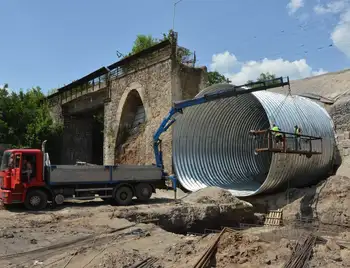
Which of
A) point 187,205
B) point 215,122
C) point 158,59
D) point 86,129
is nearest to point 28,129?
point 86,129

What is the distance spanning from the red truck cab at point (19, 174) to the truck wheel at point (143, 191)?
306 centimetres

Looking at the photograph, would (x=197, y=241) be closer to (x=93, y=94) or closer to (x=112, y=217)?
(x=112, y=217)

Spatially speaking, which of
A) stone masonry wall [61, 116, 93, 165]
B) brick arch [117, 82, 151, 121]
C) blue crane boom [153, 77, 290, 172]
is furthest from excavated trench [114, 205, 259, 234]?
stone masonry wall [61, 116, 93, 165]

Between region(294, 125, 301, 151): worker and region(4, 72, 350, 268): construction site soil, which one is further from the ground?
region(294, 125, 301, 151): worker

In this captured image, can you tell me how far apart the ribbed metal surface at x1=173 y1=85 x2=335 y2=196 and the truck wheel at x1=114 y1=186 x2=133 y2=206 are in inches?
159

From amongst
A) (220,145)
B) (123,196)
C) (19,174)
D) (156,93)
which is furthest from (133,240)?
(156,93)

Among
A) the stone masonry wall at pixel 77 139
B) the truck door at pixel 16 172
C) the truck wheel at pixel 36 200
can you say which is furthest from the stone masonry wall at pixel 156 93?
the truck door at pixel 16 172

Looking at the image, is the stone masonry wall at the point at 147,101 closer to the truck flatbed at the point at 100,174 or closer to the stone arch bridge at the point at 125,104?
the stone arch bridge at the point at 125,104

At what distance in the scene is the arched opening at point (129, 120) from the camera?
64.2ft

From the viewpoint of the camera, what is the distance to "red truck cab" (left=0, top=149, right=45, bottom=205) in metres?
10.6

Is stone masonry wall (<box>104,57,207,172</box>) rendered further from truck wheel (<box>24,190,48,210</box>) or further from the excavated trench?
truck wheel (<box>24,190,48,210</box>)

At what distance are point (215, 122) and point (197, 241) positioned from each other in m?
10.3

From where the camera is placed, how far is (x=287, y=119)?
1320 cm

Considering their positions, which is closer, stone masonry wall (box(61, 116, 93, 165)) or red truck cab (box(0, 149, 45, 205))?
red truck cab (box(0, 149, 45, 205))
